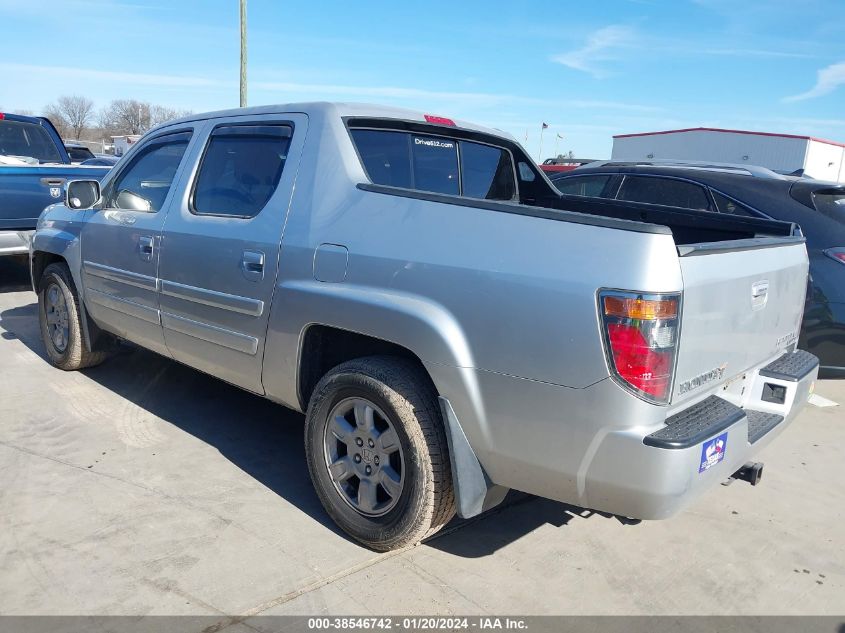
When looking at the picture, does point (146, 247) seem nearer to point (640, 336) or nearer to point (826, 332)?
point (640, 336)

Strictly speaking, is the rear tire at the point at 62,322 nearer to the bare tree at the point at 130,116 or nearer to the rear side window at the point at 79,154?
the rear side window at the point at 79,154

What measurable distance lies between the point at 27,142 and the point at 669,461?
30.3 feet

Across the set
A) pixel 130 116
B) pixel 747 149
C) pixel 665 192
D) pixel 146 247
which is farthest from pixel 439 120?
pixel 130 116

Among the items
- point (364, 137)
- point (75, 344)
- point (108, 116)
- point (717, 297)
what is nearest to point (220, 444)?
point (75, 344)

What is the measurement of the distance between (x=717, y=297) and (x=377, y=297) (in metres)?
1.27

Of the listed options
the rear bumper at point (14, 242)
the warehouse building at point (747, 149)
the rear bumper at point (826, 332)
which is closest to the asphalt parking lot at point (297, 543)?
the rear bumper at point (826, 332)

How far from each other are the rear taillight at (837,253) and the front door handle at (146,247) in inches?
170

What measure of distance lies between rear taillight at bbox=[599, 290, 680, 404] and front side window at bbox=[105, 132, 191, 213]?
286cm

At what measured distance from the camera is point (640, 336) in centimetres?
227

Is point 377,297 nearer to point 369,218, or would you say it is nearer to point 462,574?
point 369,218

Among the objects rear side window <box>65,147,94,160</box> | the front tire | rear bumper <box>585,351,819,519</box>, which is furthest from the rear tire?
rear side window <box>65,147,94,160</box>

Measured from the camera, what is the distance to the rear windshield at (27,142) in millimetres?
8656

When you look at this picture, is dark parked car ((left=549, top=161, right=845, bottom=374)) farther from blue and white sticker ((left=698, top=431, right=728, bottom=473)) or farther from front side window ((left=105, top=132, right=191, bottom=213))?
front side window ((left=105, top=132, right=191, bottom=213))

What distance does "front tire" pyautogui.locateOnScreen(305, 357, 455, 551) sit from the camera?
9.15 feet
